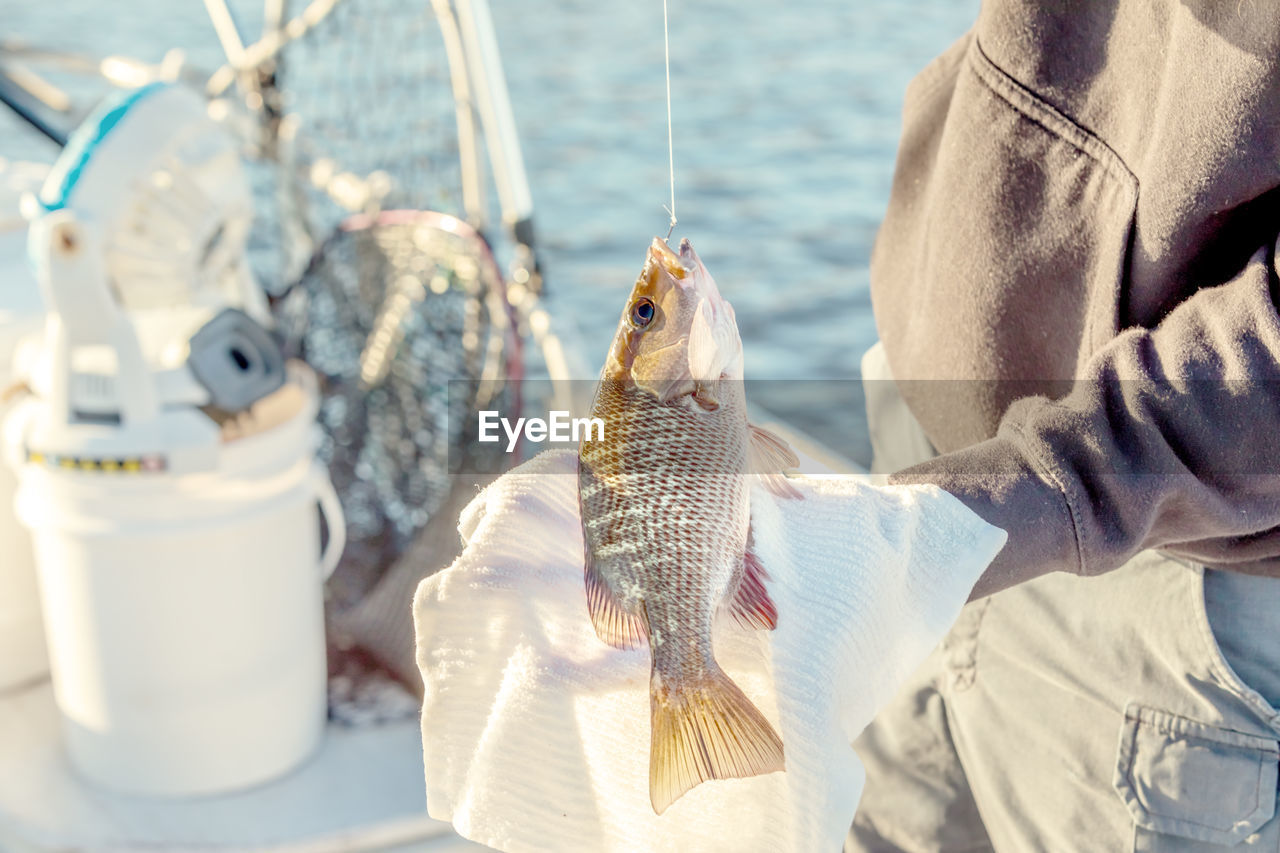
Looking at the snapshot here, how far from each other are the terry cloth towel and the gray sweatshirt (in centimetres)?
10

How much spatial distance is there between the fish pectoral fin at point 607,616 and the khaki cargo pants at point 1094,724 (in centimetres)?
67

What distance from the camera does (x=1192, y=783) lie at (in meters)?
1.43

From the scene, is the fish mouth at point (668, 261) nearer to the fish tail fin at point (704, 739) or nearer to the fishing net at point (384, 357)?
the fish tail fin at point (704, 739)

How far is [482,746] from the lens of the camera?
1263 mm

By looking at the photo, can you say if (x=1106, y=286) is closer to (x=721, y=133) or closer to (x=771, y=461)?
(x=771, y=461)

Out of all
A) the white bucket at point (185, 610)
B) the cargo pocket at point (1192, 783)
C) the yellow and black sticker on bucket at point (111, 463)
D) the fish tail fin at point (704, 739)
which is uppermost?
the fish tail fin at point (704, 739)

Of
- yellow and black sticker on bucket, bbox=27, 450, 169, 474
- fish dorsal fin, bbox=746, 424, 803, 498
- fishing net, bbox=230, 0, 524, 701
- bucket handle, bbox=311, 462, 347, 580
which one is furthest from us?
fishing net, bbox=230, 0, 524, 701

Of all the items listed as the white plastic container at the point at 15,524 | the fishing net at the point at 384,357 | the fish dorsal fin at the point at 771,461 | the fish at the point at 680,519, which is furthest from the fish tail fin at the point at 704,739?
the white plastic container at the point at 15,524

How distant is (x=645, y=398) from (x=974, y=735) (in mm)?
806

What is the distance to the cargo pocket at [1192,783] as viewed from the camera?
140 cm

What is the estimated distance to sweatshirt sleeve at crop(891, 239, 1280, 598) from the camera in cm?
119

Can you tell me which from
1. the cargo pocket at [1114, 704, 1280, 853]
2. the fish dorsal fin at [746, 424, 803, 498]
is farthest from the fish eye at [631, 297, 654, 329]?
the cargo pocket at [1114, 704, 1280, 853]

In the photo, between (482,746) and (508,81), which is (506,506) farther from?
(508,81)

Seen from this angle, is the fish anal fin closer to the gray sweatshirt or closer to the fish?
the fish
